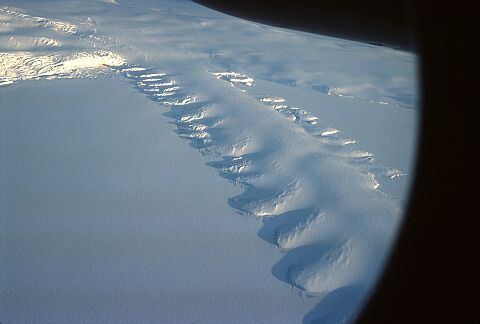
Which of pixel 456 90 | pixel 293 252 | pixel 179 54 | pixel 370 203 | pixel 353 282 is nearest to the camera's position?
pixel 456 90

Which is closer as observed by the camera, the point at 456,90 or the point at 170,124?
the point at 456,90

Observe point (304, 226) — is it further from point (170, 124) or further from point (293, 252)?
point (170, 124)

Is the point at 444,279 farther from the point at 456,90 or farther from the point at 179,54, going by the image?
the point at 179,54

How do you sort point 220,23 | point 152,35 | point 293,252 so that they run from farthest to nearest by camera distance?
point 220,23
point 152,35
point 293,252

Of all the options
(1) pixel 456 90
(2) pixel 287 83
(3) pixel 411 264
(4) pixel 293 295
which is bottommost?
(4) pixel 293 295

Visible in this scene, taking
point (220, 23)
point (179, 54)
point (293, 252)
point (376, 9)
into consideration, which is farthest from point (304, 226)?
point (220, 23)

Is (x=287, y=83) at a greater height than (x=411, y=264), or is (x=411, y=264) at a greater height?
(x=411, y=264)

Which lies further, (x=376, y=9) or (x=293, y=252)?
(x=376, y=9)

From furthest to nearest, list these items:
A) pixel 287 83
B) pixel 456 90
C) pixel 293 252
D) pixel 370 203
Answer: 1. pixel 287 83
2. pixel 370 203
3. pixel 293 252
4. pixel 456 90

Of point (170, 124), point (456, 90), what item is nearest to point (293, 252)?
point (456, 90)
